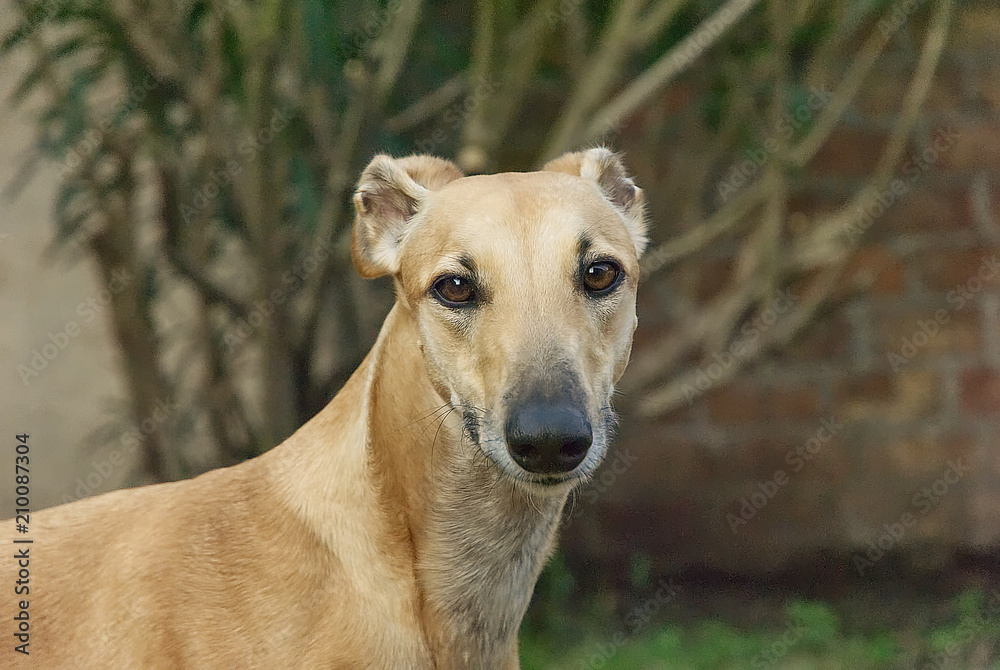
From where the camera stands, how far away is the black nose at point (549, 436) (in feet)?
6.08

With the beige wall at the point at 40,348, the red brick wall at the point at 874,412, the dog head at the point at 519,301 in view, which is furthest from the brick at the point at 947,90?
the beige wall at the point at 40,348

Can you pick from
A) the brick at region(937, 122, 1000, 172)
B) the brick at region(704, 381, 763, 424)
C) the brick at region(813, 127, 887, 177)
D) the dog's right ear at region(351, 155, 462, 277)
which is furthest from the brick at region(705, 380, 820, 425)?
the dog's right ear at region(351, 155, 462, 277)

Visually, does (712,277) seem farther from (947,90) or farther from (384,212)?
(384,212)

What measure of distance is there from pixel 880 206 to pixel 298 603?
128 inches

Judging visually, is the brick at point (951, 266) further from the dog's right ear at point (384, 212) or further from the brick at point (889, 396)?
the dog's right ear at point (384, 212)

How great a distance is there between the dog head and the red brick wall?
7.70ft

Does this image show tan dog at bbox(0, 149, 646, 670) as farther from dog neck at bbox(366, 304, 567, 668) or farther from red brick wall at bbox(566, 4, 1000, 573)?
red brick wall at bbox(566, 4, 1000, 573)

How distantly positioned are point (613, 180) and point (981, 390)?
259cm

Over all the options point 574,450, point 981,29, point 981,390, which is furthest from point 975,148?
point 574,450

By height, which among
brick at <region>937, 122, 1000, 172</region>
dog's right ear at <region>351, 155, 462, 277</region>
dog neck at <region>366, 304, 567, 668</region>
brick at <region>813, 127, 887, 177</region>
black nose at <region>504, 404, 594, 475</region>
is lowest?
brick at <region>937, 122, 1000, 172</region>

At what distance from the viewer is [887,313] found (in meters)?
4.40

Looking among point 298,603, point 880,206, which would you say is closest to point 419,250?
point 298,603

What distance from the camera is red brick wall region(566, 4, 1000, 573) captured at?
434 cm

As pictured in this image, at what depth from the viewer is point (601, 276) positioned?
85.0 inches
